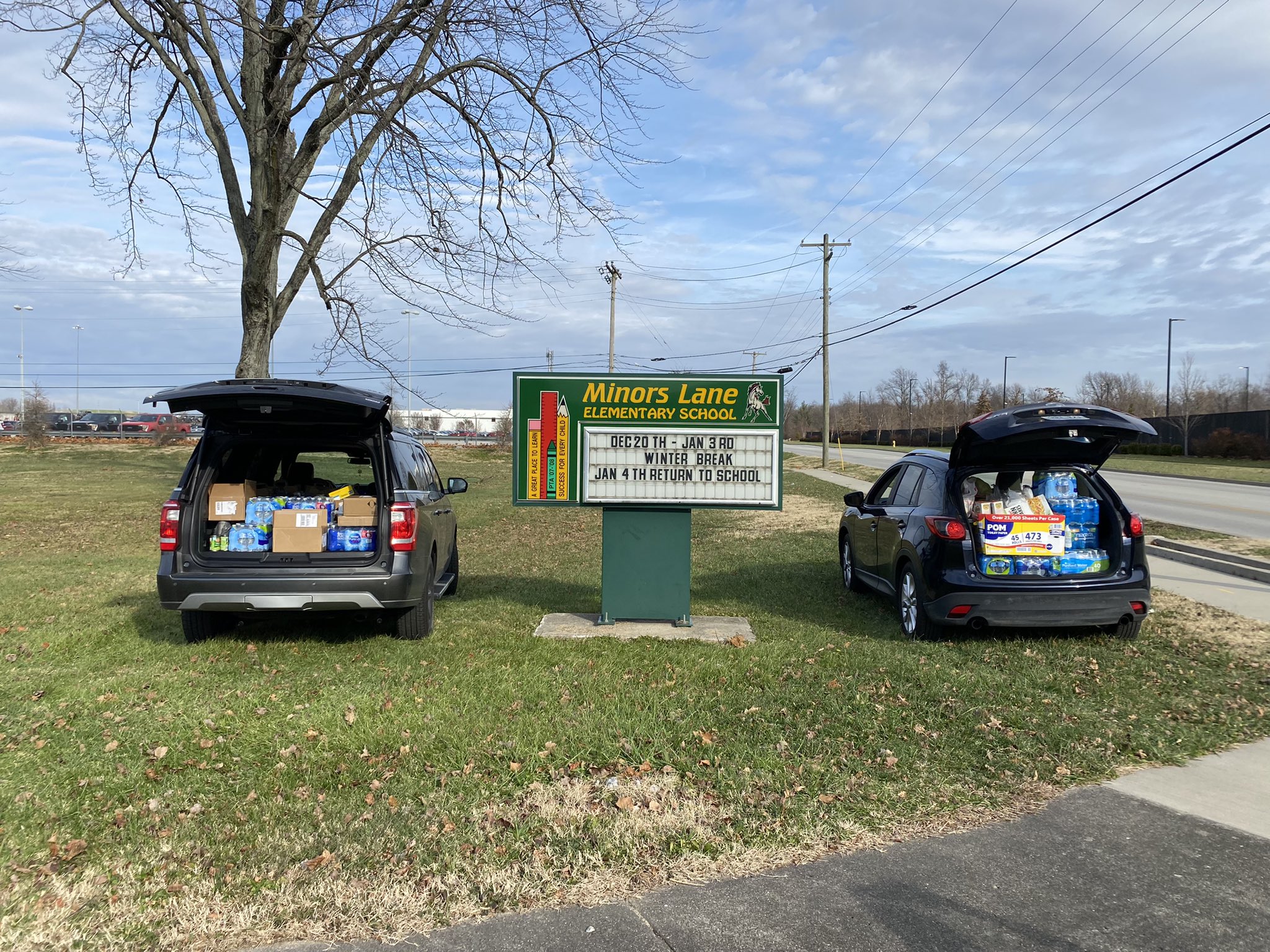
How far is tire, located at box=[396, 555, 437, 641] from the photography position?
765cm

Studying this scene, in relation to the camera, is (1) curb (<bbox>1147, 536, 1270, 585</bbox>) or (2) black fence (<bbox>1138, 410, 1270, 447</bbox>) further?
(2) black fence (<bbox>1138, 410, 1270, 447</bbox>)

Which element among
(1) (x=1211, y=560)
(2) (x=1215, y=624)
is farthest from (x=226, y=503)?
(1) (x=1211, y=560)

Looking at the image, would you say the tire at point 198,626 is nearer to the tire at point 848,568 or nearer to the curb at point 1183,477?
the tire at point 848,568

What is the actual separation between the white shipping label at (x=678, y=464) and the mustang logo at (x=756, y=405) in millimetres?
132

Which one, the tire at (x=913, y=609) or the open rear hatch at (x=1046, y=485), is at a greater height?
the open rear hatch at (x=1046, y=485)

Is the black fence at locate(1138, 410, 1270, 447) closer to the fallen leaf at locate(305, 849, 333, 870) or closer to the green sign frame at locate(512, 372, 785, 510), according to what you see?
the green sign frame at locate(512, 372, 785, 510)

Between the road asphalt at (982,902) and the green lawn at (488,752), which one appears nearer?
the road asphalt at (982,902)

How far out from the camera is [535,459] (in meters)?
8.32

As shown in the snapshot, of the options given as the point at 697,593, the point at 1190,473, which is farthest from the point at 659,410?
the point at 1190,473

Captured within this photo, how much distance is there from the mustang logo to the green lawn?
1.96 m

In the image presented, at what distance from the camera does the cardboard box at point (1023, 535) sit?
7.34 metres

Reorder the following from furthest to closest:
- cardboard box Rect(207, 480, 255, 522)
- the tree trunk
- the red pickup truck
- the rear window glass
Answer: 1. the red pickup truck
2. the tree trunk
3. the rear window glass
4. cardboard box Rect(207, 480, 255, 522)

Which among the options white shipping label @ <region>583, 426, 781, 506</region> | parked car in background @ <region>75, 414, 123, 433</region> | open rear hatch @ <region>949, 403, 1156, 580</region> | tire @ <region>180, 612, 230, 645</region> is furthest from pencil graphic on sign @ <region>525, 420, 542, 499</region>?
parked car in background @ <region>75, 414, 123, 433</region>

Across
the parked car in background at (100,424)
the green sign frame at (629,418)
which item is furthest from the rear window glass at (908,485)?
the parked car in background at (100,424)
